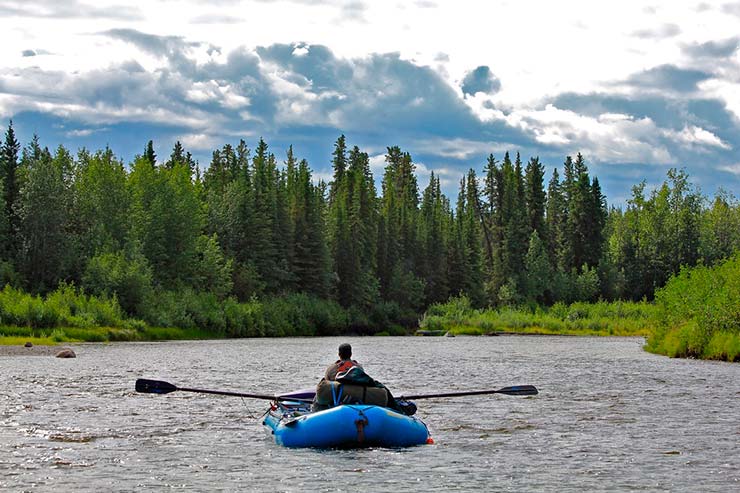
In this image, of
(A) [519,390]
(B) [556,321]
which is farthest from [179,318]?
(A) [519,390]

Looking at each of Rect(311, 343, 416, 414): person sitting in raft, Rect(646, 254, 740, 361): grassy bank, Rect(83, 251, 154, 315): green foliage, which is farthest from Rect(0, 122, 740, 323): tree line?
Rect(311, 343, 416, 414): person sitting in raft

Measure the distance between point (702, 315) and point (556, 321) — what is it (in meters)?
53.2

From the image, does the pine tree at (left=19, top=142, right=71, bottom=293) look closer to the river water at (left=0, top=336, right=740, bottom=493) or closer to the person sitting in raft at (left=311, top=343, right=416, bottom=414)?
the river water at (left=0, top=336, right=740, bottom=493)

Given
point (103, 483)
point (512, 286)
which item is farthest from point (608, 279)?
point (103, 483)

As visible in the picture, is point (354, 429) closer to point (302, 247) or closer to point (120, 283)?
point (120, 283)

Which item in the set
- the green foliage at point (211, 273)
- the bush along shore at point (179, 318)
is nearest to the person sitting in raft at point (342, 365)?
the bush along shore at point (179, 318)

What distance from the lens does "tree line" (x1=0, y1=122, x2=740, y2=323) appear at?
79.5 meters

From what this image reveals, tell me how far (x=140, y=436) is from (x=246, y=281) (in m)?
74.4

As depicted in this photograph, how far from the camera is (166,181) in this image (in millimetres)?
96688

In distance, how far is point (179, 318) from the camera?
76.0 meters

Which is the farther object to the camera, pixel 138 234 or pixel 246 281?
pixel 246 281

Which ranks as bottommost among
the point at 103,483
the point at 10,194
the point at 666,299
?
the point at 103,483

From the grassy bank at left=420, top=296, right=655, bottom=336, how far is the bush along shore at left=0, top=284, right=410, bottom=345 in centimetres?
724

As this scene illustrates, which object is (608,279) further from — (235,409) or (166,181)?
(235,409)
